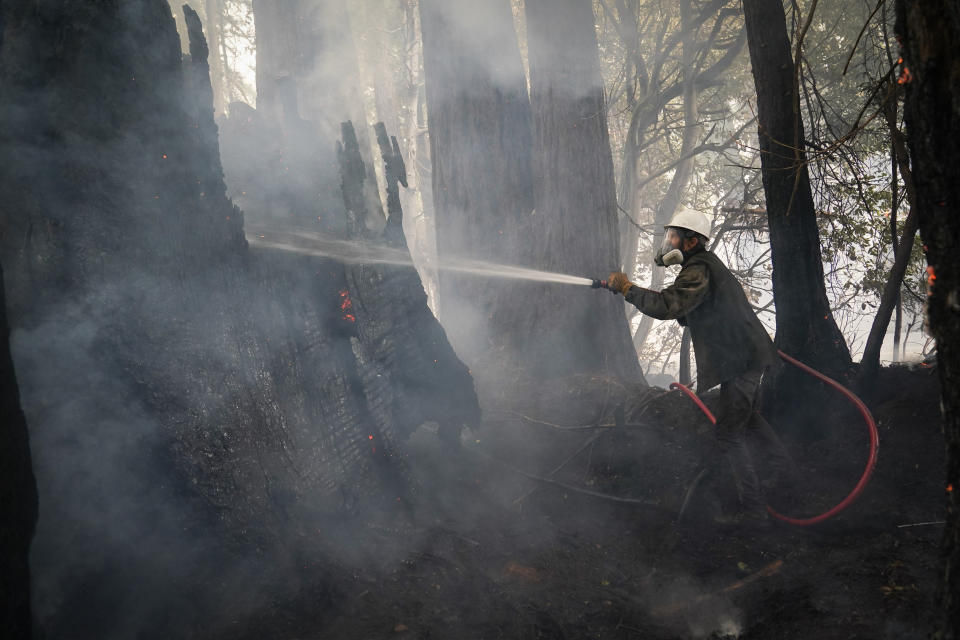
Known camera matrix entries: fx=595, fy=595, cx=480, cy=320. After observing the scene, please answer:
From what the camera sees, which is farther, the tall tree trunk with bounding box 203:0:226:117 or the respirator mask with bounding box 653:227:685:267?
Result: the tall tree trunk with bounding box 203:0:226:117

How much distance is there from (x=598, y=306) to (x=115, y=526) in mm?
5712

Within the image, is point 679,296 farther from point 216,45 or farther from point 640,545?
point 216,45

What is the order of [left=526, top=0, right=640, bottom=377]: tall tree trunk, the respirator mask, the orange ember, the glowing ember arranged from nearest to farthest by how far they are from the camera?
1. the glowing ember
2. the respirator mask
3. the orange ember
4. [left=526, top=0, right=640, bottom=377]: tall tree trunk

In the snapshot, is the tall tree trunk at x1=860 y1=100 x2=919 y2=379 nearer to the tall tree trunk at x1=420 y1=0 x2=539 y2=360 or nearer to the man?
the man

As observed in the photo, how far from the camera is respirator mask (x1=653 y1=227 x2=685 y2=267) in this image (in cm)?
468

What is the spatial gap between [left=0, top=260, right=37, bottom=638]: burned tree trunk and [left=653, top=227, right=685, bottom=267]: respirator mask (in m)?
4.05

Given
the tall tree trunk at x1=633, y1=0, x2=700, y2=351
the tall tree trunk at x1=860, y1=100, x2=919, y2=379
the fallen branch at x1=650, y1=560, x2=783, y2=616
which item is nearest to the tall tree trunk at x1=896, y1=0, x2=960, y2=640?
the fallen branch at x1=650, y1=560, x2=783, y2=616

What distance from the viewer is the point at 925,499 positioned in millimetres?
4355

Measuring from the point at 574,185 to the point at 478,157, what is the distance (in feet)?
4.34

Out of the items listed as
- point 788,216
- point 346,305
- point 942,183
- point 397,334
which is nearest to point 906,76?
point 942,183

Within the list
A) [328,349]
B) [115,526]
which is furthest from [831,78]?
[115,526]

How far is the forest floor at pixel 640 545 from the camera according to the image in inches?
133

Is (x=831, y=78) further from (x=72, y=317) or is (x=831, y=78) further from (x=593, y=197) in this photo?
(x=72, y=317)

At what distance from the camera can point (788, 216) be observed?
5.42m
